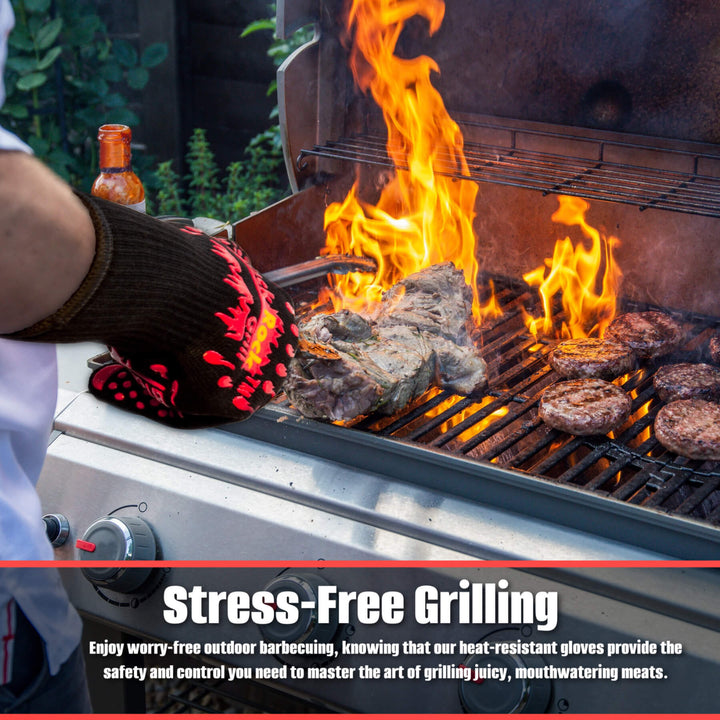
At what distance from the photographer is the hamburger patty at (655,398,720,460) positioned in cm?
149

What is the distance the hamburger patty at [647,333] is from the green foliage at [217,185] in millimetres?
2432

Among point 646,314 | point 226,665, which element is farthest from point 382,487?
point 646,314

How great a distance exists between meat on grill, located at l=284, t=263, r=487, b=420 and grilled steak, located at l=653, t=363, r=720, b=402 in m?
0.37

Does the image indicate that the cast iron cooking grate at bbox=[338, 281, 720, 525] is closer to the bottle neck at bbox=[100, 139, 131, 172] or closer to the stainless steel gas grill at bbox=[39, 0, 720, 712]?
the stainless steel gas grill at bbox=[39, 0, 720, 712]

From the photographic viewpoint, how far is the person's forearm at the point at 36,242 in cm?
73

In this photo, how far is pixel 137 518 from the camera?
1.53 meters

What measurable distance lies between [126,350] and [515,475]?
26.2 inches

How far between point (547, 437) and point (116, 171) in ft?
3.77

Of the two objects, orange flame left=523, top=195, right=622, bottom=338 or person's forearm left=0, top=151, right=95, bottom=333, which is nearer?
person's forearm left=0, top=151, right=95, bottom=333

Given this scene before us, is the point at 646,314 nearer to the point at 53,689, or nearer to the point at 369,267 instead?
the point at 369,267

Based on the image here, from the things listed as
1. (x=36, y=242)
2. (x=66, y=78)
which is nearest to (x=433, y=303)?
(x=36, y=242)

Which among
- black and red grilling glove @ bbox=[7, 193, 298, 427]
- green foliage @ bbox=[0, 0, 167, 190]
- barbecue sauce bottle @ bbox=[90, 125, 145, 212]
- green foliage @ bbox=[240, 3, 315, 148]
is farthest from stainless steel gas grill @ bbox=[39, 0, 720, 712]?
green foliage @ bbox=[0, 0, 167, 190]

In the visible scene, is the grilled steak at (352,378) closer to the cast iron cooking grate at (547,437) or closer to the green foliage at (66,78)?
the cast iron cooking grate at (547,437)

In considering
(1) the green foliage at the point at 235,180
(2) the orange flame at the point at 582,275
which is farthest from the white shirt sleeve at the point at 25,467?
(1) the green foliage at the point at 235,180
